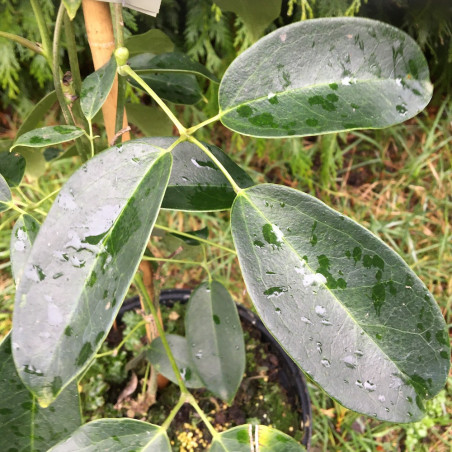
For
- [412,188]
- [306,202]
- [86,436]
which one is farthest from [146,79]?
[412,188]

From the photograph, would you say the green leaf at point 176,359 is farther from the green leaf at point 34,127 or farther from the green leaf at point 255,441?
the green leaf at point 34,127

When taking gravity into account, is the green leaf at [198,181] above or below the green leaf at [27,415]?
above

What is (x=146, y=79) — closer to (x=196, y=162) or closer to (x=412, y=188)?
(x=196, y=162)

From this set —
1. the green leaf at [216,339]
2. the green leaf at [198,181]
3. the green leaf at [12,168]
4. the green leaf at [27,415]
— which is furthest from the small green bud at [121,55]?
the green leaf at [216,339]

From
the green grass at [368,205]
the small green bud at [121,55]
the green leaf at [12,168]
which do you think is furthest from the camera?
the green grass at [368,205]

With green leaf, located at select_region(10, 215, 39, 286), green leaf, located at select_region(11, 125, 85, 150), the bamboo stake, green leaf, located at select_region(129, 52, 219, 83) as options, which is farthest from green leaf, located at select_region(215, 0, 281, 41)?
green leaf, located at select_region(10, 215, 39, 286)
